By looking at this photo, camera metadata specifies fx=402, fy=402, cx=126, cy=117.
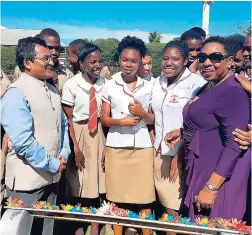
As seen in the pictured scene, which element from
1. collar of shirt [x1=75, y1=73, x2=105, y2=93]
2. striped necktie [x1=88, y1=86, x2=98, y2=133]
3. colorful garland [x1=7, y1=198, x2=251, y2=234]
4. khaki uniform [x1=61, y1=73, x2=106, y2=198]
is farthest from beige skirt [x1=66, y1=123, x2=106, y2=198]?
colorful garland [x1=7, y1=198, x2=251, y2=234]

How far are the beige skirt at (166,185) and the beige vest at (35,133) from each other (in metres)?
1.00

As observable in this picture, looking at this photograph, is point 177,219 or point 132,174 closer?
point 177,219

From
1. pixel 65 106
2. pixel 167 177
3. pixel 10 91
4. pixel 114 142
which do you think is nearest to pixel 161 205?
pixel 167 177

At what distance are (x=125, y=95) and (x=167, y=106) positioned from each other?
1.34ft

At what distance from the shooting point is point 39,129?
3020 millimetres

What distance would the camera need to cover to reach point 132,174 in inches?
144

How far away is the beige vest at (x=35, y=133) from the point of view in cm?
298

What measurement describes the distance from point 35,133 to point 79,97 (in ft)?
2.88

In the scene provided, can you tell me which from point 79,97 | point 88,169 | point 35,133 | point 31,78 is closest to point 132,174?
point 88,169

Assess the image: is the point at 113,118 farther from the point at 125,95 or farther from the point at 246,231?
the point at 246,231

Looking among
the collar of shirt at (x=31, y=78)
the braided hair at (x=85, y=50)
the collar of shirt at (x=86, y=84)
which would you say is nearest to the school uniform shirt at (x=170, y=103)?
the collar of shirt at (x=86, y=84)

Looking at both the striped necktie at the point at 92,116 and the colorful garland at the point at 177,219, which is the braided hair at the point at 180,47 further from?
the colorful garland at the point at 177,219

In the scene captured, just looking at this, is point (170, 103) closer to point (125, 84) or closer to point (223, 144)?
point (125, 84)

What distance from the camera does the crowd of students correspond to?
8.70ft
